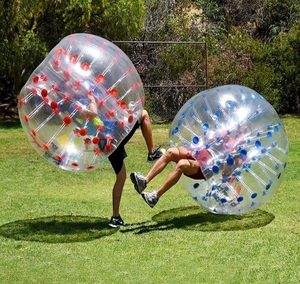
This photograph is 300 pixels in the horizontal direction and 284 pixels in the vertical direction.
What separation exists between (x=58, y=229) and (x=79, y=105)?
4.32ft

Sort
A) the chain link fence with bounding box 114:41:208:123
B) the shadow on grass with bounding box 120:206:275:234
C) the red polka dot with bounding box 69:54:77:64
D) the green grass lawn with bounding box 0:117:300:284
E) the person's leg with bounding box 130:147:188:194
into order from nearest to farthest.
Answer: the green grass lawn with bounding box 0:117:300:284 < the red polka dot with bounding box 69:54:77:64 < the person's leg with bounding box 130:147:188:194 < the shadow on grass with bounding box 120:206:275:234 < the chain link fence with bounding box 114:41:208:123

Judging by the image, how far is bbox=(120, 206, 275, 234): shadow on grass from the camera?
622 centimetres

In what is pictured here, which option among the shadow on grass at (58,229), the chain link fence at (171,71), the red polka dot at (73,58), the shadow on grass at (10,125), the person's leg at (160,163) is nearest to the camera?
the red polka dot at (73,58)

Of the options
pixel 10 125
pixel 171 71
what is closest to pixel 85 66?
pixel 10 125

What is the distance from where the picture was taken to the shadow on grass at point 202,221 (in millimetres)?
6219

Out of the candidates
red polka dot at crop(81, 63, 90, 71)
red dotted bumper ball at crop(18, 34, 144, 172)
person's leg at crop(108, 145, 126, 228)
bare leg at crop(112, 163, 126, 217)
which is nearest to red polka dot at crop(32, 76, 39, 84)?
red dotted bumper ball at crop(18, 34, 144, 172)

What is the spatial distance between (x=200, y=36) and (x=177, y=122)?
12880 mm

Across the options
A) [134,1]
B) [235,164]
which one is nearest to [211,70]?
[134,1]

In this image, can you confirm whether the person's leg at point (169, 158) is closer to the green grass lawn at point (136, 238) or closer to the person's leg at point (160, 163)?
the person's leg at point (160, 163)

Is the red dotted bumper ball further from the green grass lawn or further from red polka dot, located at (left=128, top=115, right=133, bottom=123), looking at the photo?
the green grass lawn

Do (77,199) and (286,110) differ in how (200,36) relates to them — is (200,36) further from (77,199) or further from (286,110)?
(77,199)

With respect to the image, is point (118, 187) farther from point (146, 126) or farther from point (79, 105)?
point (79, 105)

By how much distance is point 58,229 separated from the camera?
6277 mm

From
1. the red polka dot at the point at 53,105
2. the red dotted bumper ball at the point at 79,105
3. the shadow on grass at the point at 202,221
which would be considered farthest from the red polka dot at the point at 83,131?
the shadow on grass at the point at 202,221
